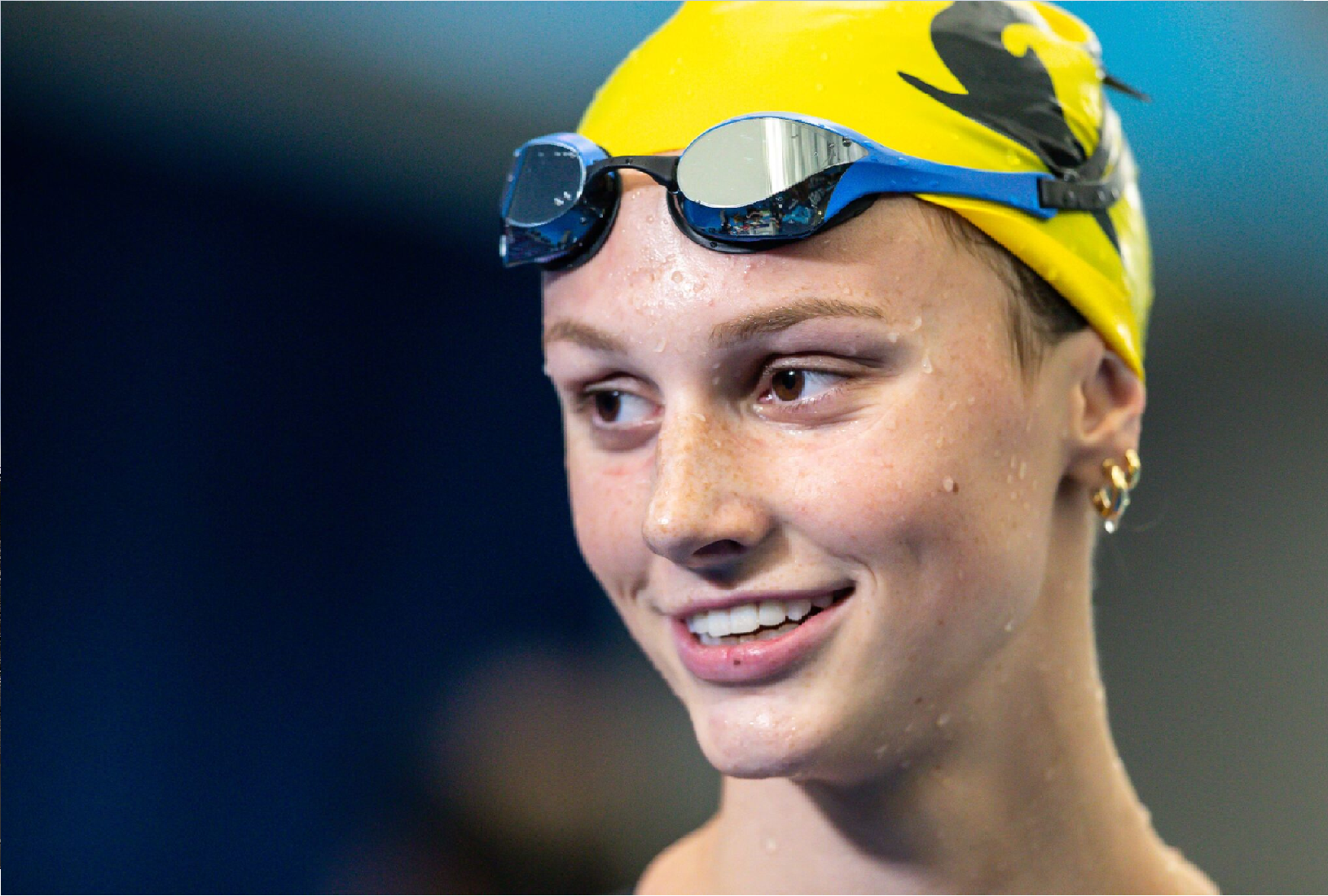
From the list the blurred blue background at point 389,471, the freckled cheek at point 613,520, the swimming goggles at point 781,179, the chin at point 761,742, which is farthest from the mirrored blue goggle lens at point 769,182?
the blurred blue background at point 389,471

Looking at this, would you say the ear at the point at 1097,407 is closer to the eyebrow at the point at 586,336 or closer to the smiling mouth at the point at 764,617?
the smiling mouth at the point at 764,617

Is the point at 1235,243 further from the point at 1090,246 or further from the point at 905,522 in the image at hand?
the point at 905,522

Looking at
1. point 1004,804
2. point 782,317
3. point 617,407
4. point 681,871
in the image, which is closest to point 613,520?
point 617,407

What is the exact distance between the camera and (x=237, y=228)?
14.2 ft

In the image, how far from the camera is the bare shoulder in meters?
2.17

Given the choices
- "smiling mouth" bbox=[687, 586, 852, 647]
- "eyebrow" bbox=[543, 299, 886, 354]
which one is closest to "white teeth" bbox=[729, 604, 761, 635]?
"smiling mouth" bbox=[687, 586, 852, 647]

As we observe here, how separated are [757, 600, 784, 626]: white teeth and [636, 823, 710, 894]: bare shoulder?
2.33 feet

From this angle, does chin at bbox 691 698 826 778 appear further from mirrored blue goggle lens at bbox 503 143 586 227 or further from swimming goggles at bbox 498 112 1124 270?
mirrored blue goggle lens at bbox 503 143 586 227

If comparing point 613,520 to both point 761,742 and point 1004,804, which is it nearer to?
point 761,742

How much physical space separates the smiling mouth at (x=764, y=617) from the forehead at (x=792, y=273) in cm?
38

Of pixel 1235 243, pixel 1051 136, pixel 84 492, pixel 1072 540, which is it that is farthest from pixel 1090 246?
pixel 84 492

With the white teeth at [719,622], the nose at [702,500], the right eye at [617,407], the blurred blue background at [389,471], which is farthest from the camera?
the blurred blue background at [389,471]

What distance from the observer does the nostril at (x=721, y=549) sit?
1589 mm

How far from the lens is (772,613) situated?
5.38 feet
